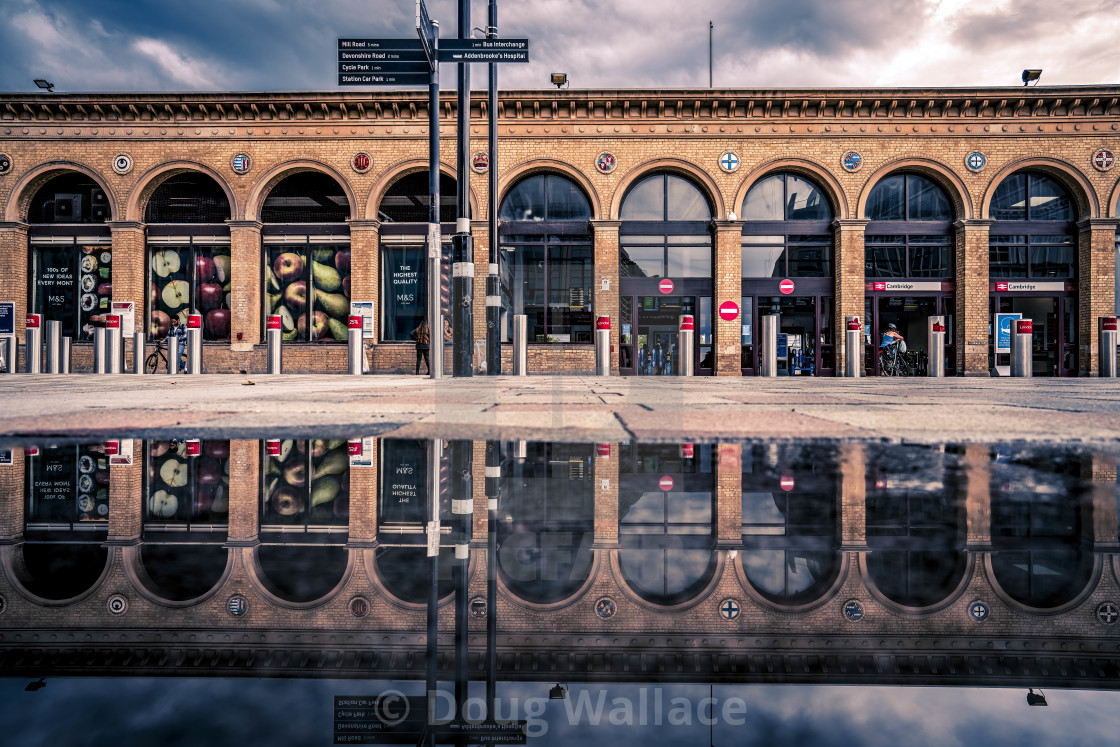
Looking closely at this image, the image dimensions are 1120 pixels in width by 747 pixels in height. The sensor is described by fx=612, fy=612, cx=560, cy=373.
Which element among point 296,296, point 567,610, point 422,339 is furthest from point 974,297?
point 567,610

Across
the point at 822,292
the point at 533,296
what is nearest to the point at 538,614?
the point at 533,296

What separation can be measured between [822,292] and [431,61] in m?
13.9

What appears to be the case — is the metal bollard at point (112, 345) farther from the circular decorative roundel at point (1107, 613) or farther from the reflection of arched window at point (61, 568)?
the circular decorative roundel at point (1107, 613)

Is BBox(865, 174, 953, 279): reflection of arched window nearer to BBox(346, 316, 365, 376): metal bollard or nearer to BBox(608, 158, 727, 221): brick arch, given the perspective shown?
BBox(608, 158, 727, 221): brick arch

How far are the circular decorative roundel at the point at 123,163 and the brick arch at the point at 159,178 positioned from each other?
615 mm

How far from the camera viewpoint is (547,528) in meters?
1.43

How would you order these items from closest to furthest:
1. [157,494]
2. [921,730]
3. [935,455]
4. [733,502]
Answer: [921,730] < [733,502] < [157,494] < [935,455]

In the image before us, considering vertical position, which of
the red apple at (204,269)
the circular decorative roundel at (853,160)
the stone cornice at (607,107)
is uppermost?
the stone cornice at (607,107)

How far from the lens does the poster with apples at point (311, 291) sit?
19.5 m

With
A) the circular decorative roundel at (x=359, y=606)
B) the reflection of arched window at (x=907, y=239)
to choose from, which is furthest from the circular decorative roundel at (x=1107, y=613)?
the reflection of arched window at (x=907, y=239)

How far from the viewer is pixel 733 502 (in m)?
1.64

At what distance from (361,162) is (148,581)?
1998cm

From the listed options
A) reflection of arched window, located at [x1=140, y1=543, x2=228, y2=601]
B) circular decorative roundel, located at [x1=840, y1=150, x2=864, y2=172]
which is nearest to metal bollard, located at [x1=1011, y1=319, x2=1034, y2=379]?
circular decorative roundel, located at [x1=840, y1=150, x2=864, y2=172]

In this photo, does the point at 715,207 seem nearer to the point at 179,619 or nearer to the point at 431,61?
the point at 431,61
